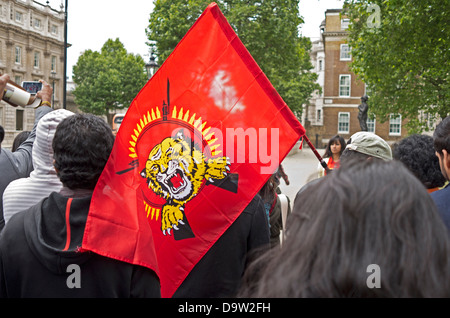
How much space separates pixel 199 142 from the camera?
8.71 ft

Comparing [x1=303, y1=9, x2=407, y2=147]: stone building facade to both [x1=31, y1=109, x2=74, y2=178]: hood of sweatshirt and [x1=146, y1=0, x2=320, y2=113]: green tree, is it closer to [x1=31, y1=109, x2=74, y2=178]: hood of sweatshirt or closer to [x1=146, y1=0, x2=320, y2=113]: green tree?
[x1=146, y1=0, x2=320, y2=113]: green tree

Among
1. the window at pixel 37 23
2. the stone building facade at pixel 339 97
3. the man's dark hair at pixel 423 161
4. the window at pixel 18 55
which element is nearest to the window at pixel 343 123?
the stone building facade at pixel 339 97

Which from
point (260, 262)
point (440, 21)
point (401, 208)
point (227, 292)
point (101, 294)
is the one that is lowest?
point (227, 292)

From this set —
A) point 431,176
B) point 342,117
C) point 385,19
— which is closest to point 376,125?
point 342,117

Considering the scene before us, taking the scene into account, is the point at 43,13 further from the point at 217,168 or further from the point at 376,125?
the point at 217,168

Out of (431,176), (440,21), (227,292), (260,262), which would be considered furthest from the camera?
(440,21)

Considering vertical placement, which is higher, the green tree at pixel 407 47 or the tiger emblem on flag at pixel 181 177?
the green tree at pixel 407 47

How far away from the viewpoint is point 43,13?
55.2 metres

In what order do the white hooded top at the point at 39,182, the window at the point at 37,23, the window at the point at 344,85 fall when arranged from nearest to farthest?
the white hooded top at the point at 39,182 → the window at the point at 344,85 → the window at the point at 37,23

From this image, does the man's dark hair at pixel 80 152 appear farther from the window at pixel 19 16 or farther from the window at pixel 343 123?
the window at pixel 19 16

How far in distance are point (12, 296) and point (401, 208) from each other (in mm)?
1542

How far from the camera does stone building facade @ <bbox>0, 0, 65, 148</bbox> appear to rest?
48.6 m

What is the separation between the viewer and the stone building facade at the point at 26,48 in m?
48.6

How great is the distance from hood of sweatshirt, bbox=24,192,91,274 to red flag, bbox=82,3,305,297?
1.39ft
